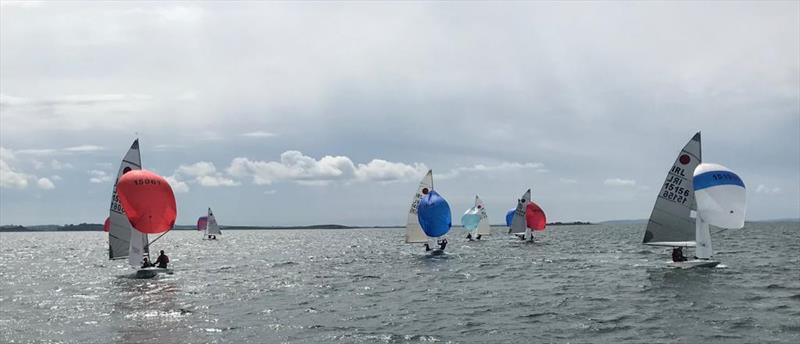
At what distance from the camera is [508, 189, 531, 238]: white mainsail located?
8965cm

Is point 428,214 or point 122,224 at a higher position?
point 428,214

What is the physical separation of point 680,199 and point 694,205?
887mm

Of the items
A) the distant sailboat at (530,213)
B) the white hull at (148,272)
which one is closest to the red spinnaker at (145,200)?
the white hull at (148,272)

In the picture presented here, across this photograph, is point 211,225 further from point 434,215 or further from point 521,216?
point 434,215

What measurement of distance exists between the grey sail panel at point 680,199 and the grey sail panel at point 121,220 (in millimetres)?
32570

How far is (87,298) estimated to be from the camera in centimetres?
3603

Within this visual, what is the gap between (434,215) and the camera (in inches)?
2432

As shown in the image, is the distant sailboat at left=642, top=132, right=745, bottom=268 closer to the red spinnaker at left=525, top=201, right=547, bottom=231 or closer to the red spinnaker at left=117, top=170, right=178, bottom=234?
the red spinnaker at left=117, top=170, right=178, bottom=234

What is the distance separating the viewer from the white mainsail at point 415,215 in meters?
65.6

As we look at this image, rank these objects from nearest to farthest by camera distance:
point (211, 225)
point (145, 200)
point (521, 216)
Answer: point (145, 200), point (521, 216), point (211, 225)

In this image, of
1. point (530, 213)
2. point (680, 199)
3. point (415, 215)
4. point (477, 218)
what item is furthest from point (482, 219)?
point (680, 199)

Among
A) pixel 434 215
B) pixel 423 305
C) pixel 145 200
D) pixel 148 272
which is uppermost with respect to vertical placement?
pixel 145 200

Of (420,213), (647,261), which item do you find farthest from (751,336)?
(420,213)

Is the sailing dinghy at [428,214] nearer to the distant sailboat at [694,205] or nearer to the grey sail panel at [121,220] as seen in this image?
the distant sailboat at [694,205]
